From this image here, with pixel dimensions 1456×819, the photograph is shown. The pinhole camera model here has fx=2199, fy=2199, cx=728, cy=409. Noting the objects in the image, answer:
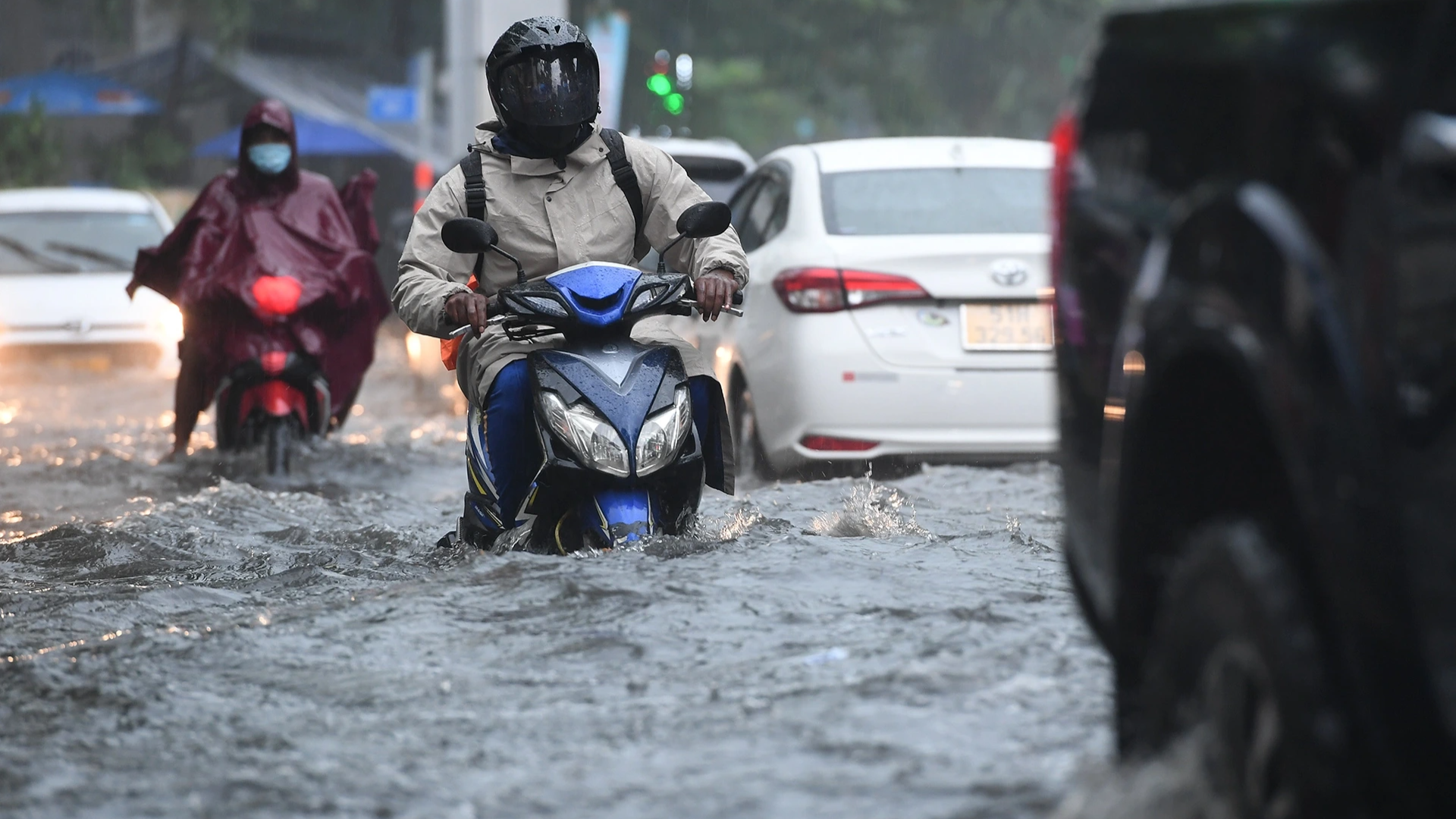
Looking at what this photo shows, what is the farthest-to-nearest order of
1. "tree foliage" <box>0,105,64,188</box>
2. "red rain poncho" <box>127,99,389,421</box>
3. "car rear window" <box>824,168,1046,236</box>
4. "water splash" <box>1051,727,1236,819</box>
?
"tree foliage" <box>0,105,64,188</box> < "red rain poncho" <box>127,99,389,421</box> < "car rear window" <box>824,168,1046,236</box> < "water splash" <box>1051,727,1236,819</box>

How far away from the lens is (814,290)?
873cm

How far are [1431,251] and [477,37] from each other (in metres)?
17.0

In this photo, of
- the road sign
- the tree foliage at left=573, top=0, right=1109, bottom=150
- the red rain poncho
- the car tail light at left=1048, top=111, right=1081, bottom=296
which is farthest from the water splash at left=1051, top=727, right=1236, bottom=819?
the tree foliage at left=573, top=0, right=1109, bottom=150

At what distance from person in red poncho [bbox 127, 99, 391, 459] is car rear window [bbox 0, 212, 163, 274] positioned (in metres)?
7.37

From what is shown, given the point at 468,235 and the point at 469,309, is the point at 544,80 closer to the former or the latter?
the point at 468,235

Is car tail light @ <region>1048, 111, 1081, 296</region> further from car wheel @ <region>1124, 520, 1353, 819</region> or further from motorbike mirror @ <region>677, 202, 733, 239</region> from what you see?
motorbike mirror @ <region>677, 202, 733, 239</region>

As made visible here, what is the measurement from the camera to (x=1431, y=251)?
93.0 inches

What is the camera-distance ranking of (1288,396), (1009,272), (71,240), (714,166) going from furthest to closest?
(71,240)
(714,166)
(1009,272)
(1288,396)

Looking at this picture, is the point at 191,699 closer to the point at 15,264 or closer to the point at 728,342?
the point at 728,342

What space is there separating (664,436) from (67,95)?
24.7 m

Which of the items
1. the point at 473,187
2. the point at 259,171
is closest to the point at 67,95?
the point at 259,171

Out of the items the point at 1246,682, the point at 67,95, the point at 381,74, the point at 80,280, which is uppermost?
the point at 381,74

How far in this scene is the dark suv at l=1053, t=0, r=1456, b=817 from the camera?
2.32m

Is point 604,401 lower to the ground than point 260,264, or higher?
lower
